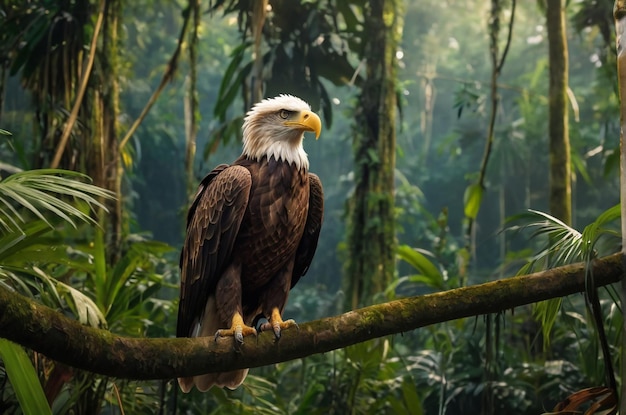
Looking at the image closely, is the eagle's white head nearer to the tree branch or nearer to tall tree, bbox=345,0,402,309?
the tree branch

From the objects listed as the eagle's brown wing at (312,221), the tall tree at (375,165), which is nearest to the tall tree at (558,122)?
the tall tree at (375,165)

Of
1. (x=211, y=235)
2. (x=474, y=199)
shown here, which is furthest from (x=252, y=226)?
(x=474, y=199)

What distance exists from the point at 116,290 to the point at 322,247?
1560 centimetres

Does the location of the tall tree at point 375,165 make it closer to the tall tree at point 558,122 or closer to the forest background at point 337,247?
the forest background at point 337,247

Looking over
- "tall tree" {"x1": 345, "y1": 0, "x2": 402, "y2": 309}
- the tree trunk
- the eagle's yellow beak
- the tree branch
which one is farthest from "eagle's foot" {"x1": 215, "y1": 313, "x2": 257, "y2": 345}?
"tall tree" {"x1": 345, "y1": 0, "x2": 402, "y2": 309}

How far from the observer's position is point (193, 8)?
18.2 feet

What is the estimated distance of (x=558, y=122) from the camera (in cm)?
556

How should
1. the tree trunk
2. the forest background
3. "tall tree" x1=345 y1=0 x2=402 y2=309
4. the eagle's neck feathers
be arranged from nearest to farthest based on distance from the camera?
the eagle's neck feathers
the forest background
the tree trunk
"tall tree" x1=345 y1=0 x2=402 y2=309

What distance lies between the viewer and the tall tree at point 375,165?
575 cm

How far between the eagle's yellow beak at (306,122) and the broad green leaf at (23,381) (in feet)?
4.55

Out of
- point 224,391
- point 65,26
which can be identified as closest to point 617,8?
point 224,391

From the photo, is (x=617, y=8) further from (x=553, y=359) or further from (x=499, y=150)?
(x=499, y=150)

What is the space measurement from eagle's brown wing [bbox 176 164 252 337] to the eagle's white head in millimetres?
154

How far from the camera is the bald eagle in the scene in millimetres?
2705
